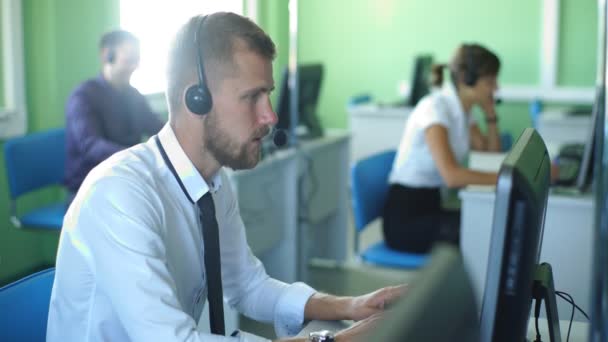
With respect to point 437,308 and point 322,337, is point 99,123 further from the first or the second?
point 437,308

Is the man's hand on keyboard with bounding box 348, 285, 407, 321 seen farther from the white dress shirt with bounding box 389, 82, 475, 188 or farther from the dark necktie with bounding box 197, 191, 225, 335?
the white dress shirt with bounding box 389, 82, 475, 188

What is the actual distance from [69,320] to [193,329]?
0.21 m

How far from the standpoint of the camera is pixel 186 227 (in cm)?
140

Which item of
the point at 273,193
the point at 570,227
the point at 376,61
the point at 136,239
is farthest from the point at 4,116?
the point at 376,61

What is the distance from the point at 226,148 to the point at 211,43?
17 centimetres

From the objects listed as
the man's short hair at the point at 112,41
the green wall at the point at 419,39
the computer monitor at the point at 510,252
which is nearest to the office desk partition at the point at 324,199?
the man's short hair at the point at 112,41

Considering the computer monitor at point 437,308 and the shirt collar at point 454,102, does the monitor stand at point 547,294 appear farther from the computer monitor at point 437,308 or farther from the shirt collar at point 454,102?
the shirt collar at point 454,102

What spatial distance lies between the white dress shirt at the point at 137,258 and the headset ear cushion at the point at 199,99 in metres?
0.07

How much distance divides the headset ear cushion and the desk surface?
0.39m

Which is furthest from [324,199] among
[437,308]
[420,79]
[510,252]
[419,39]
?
[437,308]

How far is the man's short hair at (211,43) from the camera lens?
1.40 metres

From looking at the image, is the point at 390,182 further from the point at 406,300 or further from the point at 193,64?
the point at 406,300

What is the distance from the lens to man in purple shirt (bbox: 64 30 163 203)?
10.4 feet

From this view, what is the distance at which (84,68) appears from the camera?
3832 mm
